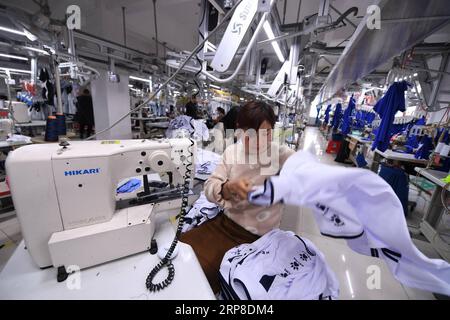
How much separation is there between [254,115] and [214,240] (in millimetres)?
768

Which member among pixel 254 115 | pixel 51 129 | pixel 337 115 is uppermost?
pixel 337 115

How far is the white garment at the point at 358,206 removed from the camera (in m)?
0.66

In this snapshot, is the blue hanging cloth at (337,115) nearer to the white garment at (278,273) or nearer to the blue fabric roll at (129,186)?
the white garment at (278,273)

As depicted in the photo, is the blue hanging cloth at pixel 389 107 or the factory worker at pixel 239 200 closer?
the factory worker at pixel 239 200

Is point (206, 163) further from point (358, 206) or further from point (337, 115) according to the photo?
point (337, 115)

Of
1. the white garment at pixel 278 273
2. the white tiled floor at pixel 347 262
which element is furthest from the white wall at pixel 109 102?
the white garment at pixel 278 273

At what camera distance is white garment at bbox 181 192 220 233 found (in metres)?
1.34

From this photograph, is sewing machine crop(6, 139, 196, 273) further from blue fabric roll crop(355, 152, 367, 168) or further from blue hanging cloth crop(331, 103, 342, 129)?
blue hanging cloth crop(331, 103, 342, 129)

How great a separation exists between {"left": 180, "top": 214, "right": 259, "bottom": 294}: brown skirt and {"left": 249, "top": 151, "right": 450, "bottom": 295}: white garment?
0.52 m

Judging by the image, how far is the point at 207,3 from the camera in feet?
5.25

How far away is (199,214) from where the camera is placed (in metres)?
1.42

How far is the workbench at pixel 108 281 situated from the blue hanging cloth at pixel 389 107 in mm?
3846

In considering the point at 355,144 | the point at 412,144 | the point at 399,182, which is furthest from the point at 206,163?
the point at 355,144

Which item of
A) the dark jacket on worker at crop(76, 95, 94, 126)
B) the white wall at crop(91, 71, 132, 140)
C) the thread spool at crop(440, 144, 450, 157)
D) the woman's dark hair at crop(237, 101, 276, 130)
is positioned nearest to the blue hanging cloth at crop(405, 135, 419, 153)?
the thread spool at crop(440, 144, 450, 157)
